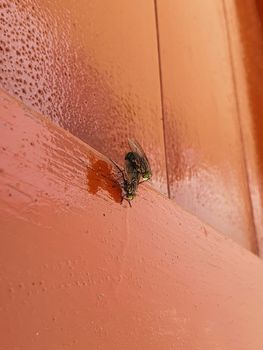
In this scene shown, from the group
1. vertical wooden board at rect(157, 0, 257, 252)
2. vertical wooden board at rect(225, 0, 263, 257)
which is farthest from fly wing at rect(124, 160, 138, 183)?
vertical wooden board at rect(225, 0, 263, 257)

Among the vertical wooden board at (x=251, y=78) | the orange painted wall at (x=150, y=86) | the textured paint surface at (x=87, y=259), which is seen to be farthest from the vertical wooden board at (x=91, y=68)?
the vertical wooden board at (x=251, y=78)

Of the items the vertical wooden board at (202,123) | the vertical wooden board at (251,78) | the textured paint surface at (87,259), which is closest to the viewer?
the textured paint surface at (87,259)

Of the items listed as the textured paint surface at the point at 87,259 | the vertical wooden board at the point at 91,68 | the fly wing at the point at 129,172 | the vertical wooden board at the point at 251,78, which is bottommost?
the textured paint surface at the point at 87,259

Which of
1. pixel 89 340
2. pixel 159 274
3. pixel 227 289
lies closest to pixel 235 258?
pixel 227 289

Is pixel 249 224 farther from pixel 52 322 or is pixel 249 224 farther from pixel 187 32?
pixel 52 322

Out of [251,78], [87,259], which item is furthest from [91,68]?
[251,78]

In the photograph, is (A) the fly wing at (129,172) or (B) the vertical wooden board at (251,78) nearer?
(A) the fly wing at (129,172)

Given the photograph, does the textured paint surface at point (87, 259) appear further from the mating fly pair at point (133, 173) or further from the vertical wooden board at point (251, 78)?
the vertical wooden board at point (251, 78)
